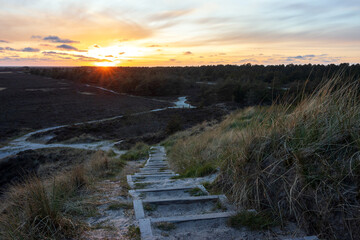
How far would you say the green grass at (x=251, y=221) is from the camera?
2685 millimetres

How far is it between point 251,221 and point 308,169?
81 cm

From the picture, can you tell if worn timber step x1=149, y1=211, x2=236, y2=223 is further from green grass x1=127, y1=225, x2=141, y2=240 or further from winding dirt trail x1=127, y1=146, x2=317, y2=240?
green grass x1=127, y1=225, x2=141, y2=240

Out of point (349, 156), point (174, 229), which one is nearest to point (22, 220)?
point (174, 229)

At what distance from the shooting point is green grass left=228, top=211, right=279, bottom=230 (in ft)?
8.81

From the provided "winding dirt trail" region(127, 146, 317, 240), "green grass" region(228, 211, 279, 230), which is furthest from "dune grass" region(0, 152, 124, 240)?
"green grass" region(228, 211, 279, 230)

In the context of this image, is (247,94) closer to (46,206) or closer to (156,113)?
(156,113)

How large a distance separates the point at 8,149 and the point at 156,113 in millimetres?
19048

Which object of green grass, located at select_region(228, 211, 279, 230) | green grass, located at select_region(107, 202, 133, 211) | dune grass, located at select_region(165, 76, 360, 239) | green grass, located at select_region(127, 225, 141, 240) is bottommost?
green grass, located at select_region(107, 202, 133, 211)

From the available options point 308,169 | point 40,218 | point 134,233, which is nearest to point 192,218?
point 134,233

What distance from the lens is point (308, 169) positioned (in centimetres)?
280

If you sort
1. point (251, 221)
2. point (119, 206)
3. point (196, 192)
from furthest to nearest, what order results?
point (196, 192)
point (119, 206)
point (251, 221)

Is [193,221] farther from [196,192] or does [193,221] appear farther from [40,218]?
[40,218]

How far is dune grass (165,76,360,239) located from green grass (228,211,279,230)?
0.42 ft

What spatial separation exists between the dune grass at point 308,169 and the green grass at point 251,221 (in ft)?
0.42
